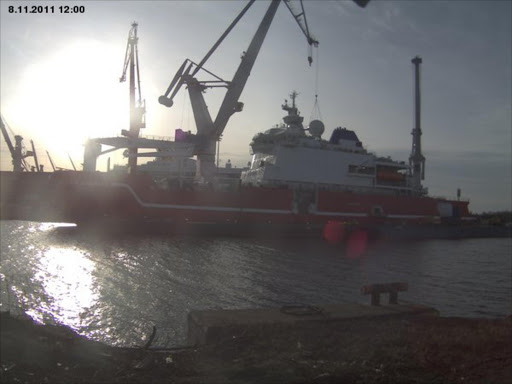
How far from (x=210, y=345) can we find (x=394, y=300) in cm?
372

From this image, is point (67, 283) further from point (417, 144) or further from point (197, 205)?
point (417, 144)

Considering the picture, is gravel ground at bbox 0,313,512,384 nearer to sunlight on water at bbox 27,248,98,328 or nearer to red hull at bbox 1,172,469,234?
sunlight on water at bbox 27,248,98,328

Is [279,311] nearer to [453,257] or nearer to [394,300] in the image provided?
[394,300]

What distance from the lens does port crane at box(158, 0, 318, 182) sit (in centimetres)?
3406

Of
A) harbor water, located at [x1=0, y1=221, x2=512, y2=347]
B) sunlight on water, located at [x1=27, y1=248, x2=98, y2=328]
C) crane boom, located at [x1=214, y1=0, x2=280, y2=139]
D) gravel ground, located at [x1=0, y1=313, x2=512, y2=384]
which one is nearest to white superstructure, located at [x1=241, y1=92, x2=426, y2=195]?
crane boom, located at [x1=214, y1=0, x2=280, y2=139]

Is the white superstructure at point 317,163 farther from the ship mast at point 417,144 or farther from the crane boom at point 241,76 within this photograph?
the crane boom at point 241,76

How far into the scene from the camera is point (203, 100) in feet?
114

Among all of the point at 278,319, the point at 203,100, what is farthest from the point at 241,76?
the point at 278,319

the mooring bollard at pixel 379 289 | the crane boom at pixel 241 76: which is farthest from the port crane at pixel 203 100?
the mooring bollard at pixel 379 289

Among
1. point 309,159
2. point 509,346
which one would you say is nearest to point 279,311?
point 509,346

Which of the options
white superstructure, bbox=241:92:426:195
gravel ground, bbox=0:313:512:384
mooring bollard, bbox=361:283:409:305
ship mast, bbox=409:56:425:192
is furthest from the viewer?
ship mast, bbox=409:56:425:192

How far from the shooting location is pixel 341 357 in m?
5.11

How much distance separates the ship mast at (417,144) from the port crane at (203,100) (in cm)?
1860

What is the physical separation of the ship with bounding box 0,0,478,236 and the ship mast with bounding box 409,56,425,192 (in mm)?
128
